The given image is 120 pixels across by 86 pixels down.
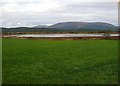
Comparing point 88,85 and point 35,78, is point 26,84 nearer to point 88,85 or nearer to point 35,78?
point 35,78

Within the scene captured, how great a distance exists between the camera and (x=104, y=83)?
10617 millimetres

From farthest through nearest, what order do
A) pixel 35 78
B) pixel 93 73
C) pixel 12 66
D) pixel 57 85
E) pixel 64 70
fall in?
pixel 12 66
pixel 64 70
pixel 93 73
pixel 35 78
pixel 57 85

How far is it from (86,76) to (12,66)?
4.69 metres

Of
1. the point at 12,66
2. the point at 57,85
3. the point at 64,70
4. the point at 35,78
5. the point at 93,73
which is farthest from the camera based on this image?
the point at 12,66

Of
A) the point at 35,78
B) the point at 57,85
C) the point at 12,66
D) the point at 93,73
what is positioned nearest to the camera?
the point at 57,85

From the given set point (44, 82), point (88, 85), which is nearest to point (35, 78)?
point (44, 82)

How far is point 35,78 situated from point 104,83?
2.85m

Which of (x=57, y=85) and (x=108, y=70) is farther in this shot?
(x=108, y=70)

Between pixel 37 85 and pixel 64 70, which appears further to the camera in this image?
pixel 64 70

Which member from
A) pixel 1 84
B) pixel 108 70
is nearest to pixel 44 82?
pixel 1 84

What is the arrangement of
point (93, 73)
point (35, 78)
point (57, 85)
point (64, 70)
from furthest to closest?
point (64, 70) < point (93, 73) < point (35, 78) < point (57, 85)

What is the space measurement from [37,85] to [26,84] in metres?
0.44

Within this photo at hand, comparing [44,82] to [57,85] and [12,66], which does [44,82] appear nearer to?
[57,85]

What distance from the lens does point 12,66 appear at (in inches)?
593
